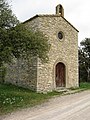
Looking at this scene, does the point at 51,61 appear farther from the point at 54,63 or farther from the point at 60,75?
the point at 60,75

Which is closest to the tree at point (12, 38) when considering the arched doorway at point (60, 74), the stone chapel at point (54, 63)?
the stone chapel at point (54, 63)

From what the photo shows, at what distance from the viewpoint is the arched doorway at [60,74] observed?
60.0 ft

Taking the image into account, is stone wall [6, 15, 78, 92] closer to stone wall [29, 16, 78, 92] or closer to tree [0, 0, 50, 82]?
stone wall [29, 16, 78, 92]

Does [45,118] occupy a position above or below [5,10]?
below

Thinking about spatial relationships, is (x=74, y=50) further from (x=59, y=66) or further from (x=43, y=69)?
(x=43, y=69)

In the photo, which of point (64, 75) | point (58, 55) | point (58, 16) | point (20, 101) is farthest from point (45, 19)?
point (20, 101)

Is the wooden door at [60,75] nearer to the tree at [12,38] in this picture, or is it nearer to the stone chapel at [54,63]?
the stone chapel at [54,63]

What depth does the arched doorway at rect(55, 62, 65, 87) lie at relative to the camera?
18.3m

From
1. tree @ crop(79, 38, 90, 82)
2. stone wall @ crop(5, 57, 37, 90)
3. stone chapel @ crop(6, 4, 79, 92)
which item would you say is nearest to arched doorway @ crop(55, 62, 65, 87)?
stone chapel @ crop(6, 4, 79, 92)

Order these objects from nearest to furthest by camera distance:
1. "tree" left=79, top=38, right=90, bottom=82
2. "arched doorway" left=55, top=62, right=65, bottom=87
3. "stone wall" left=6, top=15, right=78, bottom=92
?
"stone wall" left=6, top=15, right=78, bottom=92 → "arched doorway" left=55, top=62, right=65, bottom=87 → "tree" left=79, top=38, right=90, bottom=82

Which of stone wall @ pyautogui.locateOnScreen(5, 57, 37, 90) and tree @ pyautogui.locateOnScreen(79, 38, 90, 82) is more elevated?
tree @ pyautogui.locateOnScreen(79, 38, 90, 82)

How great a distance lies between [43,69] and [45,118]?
8.46 metres

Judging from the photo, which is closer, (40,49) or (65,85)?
(40,49)

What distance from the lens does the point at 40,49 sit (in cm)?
1247
